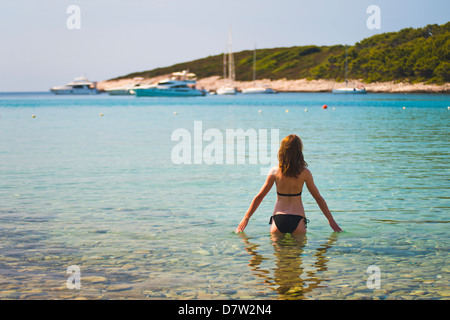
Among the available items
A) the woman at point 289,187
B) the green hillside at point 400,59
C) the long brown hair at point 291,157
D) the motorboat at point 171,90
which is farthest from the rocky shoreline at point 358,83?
the long brown hair at point 291,157

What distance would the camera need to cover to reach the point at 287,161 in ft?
25.2

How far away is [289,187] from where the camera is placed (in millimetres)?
7918

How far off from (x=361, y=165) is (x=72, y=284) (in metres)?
13.1

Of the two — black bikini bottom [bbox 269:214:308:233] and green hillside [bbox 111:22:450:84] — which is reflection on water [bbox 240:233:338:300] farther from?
green hillside [bbox 111:22:450:84]

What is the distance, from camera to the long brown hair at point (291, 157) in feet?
24.6

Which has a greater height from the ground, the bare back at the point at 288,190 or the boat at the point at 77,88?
the boat at the point at 77,88

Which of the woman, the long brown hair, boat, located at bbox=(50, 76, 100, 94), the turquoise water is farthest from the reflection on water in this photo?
boat, located at bbox=(50, 76, 100, 94)

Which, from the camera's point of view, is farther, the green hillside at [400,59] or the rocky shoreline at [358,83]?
the green hillside at [400,59]

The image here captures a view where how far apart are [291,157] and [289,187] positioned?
0.53 metres

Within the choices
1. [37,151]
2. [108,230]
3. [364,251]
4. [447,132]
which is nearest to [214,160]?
[37,151]

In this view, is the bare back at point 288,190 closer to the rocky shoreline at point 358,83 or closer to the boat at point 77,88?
the rocky shoreline at point 358,83

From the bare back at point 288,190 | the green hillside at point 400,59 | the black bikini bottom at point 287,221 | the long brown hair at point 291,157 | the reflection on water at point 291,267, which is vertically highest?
the green hillside at point 400,59

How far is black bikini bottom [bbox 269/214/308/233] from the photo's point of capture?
811 centimetres
